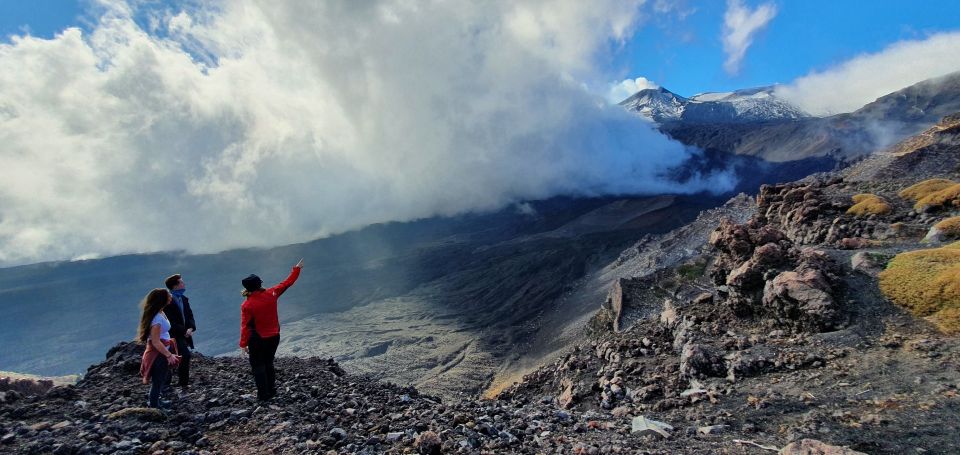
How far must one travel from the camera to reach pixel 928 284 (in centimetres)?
1145

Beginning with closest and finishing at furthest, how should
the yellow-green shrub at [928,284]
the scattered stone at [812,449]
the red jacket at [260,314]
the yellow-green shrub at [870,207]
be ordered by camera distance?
the scattered stone at [812,449] → the red jacket at [260,314] → the yellow-green shrub at [928,284] → the yellow-green shrub at [870,207]

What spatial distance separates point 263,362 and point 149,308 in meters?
2.15

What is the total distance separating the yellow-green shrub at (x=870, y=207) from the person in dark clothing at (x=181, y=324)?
2753 cm

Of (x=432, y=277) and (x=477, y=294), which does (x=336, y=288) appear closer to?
(x=432, y=277)

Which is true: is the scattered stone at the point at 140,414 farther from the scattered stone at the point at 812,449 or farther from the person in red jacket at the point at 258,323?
the scattered stone at the point at 812,449

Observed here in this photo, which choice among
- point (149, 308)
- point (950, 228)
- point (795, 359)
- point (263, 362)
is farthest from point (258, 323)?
point (950, 228)

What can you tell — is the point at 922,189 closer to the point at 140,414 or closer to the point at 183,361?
the point at 183,361

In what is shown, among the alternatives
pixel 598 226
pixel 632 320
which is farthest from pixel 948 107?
pixel 632 320

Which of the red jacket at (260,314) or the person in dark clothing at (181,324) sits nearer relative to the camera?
the red jacket at (260,314)

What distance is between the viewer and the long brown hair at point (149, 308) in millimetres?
7812

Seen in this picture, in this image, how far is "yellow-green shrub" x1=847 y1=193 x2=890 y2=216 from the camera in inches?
856

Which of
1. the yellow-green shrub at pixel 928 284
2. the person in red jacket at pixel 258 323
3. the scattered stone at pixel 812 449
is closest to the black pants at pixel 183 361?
the person in red jacket at pixel 258 323

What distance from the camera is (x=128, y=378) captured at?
10.7m

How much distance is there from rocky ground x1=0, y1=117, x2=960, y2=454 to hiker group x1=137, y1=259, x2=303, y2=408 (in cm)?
45
